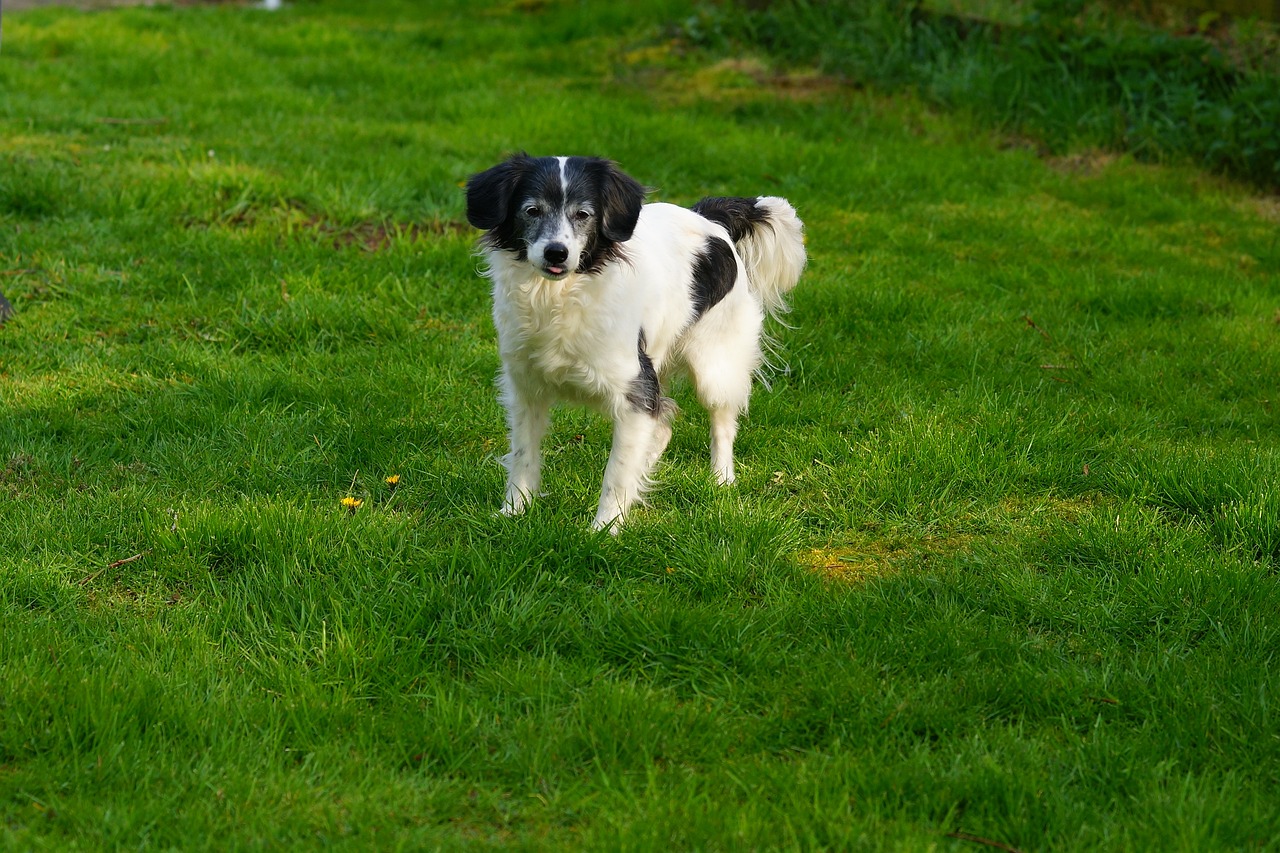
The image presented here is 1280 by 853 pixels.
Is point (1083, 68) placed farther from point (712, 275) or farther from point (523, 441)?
point (523, 441)

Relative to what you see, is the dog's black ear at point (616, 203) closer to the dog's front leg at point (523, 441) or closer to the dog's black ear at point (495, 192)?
the dog's black ear at point (495, 192)

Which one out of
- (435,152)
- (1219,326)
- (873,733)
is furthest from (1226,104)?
(873,733)

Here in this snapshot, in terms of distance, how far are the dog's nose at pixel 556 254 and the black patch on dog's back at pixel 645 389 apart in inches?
18.8

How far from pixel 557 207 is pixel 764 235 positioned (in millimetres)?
1331

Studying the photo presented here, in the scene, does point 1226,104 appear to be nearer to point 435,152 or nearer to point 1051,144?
point 1051,144

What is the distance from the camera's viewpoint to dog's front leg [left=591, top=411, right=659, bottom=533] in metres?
4.08

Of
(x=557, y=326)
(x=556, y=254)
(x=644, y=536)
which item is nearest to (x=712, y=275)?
(x=557, y=326)

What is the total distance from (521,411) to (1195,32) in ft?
21.1

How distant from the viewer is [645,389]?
13.5 ft

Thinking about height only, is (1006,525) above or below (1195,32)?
below

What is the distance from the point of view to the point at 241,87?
32.0 ft

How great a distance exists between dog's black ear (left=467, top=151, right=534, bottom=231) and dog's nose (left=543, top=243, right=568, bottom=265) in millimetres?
240

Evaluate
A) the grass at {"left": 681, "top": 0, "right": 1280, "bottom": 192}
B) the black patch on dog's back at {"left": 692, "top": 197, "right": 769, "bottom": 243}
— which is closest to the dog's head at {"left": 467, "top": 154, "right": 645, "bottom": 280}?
the black patch on dog's back at {"left": 692, "top": 197, "right": 769, "bottom": 243}

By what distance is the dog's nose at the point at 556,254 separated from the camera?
12.3 feet
